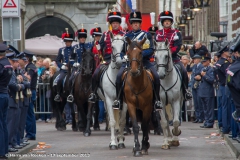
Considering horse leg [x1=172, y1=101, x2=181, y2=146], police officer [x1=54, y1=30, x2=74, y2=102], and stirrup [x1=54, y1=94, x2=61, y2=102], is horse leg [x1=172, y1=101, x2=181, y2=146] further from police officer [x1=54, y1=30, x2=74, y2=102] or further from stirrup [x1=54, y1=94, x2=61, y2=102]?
stirrup [x1=54, y1=94, x2=61, y2=102]

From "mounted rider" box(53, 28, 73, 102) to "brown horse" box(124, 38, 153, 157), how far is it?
8195 mm

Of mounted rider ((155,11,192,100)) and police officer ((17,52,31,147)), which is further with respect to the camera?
mounted rider ((155,11,192,100))

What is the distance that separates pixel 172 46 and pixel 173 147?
2.29 m

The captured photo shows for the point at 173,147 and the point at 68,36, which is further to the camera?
the point at 68,36

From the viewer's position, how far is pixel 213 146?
18547 mm

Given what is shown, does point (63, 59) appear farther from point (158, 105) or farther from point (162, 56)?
point (158, 105)

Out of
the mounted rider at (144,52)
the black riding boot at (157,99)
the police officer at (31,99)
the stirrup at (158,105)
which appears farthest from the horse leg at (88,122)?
the stirrup at (158,105)

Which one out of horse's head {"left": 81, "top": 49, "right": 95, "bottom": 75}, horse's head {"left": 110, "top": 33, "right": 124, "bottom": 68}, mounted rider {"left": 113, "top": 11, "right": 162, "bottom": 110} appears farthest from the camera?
horse's head {"left": 81, "top": 49, "right": 95, "bottom": 75}

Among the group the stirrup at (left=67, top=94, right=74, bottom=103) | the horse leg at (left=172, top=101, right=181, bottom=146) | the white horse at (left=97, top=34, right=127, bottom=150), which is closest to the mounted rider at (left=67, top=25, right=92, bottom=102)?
the stirrup at (left=67, top=94, right=74, bottom=103)

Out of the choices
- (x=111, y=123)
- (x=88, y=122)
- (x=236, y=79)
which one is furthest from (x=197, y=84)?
(x=236, y=79)

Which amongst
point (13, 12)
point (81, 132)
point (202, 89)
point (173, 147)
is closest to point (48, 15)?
point (202, 89)

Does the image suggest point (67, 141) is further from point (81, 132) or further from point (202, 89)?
point (202, 89)

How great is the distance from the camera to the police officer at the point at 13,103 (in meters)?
15.5

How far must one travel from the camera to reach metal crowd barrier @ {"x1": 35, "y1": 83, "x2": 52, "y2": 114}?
30125 mm
